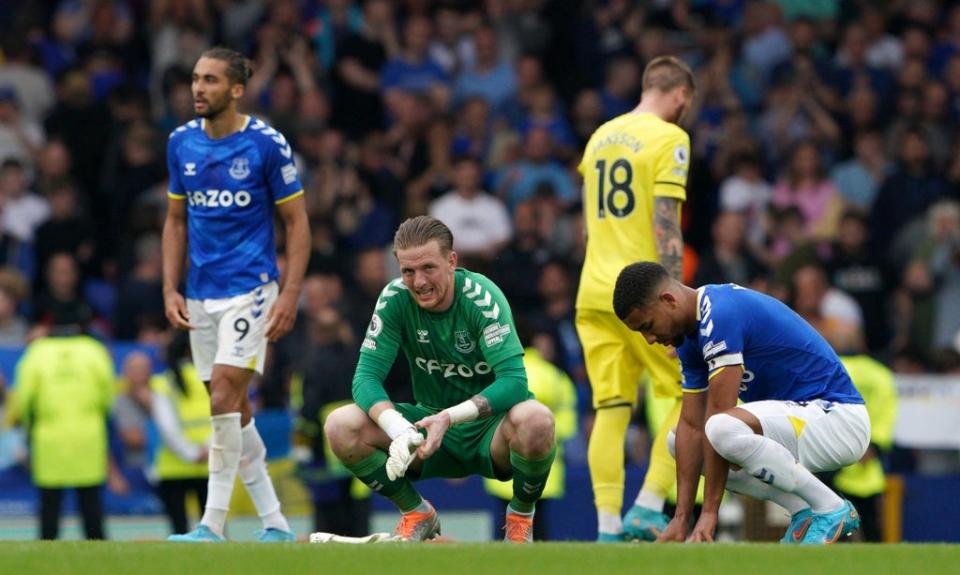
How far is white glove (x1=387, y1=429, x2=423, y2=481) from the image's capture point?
8211 mm

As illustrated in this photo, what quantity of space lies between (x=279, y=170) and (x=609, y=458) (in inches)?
94.0

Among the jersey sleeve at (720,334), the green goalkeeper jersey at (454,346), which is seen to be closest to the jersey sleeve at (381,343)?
the green goalkeeper jersey at (454,346)

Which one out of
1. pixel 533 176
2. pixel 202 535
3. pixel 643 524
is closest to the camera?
pixel 202 535

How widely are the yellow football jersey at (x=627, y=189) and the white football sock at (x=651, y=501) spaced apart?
104 centimetres

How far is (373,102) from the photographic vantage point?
59.3 feet

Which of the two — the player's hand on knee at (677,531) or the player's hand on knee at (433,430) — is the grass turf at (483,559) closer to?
the player's hand on knee at (433,430)

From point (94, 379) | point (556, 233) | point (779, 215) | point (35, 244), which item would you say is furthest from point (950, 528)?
point (35, 244)

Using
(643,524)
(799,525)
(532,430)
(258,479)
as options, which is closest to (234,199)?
(258,479)

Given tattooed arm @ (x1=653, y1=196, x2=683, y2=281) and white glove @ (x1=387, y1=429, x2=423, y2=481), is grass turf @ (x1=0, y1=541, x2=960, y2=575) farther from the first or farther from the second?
tattooed arm @ (x1=653, y1=196, x2=683, y2=281)

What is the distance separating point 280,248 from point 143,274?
4.03 feet

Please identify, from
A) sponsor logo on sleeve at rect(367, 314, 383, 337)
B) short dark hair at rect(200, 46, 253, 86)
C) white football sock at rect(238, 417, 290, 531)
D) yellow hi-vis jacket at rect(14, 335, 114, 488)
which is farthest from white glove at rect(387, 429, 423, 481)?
yellow hi-vis jacket at rect(14, 335, 114, 488)

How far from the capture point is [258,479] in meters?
9.82

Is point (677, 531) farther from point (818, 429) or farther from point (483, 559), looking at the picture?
point (483, 559)

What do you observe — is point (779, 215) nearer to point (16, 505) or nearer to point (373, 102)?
point (373, 102)
